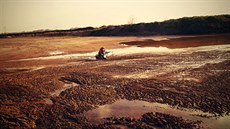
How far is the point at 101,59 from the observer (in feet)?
69.0

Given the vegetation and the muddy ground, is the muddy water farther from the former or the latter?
the vegetation

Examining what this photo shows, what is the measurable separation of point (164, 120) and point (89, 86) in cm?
533

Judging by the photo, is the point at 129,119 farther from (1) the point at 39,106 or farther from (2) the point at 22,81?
(2) the point at 22,81

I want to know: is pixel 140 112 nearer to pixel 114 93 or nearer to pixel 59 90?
pixel 114 93

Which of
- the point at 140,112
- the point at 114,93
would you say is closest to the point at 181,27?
the point at 114,93

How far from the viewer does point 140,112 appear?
29.1 ft

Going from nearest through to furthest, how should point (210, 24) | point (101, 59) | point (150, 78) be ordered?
point (150, 78) → point (101, 59) → point (210, 24)

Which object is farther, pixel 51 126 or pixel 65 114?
pixel 65 114

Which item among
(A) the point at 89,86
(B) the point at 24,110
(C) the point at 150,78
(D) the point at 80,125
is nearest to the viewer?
(D) the point at 80,125

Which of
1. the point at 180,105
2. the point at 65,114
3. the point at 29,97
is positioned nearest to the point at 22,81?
the point at 29,97

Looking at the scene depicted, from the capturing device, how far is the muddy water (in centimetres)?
780

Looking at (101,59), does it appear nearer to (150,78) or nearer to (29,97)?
(150,78)

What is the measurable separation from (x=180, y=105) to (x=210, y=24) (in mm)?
43809

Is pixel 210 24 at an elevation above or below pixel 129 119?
above
